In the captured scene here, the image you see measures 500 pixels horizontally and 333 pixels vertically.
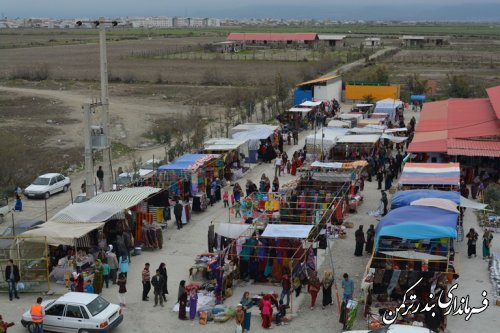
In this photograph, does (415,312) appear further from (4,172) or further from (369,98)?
(369,98)

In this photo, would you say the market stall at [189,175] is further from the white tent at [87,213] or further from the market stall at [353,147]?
the market stall at [353,147]

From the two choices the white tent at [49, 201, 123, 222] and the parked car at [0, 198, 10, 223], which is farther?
the parked car at [0, 198, 10, 223]

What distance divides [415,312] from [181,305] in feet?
15.5

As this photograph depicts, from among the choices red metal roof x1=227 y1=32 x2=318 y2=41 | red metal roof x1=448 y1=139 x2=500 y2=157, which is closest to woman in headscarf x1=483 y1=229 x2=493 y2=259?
red metal roof x1=448 y1=139 x2=500 y2=157

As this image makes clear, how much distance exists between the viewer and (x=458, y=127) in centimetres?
2889

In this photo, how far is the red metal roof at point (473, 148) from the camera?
25172mm

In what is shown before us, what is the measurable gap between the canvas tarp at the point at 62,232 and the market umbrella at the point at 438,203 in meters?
8.21

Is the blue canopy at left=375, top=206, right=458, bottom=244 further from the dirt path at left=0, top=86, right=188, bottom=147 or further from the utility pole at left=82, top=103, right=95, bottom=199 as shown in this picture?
the dirt path at left=0, top=86, right=188, bottom=147

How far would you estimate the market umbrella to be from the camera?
1778cm

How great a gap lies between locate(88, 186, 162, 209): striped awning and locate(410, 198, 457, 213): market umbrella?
7423 mm

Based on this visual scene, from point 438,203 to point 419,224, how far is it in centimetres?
202

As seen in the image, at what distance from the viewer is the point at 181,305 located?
14305 mm

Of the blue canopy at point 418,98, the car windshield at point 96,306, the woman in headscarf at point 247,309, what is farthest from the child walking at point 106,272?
the blue canopy at point 418,98

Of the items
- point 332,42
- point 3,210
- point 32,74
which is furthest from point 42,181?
point 332,42
